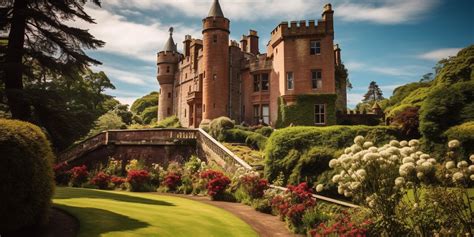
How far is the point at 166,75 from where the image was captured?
48969 mm

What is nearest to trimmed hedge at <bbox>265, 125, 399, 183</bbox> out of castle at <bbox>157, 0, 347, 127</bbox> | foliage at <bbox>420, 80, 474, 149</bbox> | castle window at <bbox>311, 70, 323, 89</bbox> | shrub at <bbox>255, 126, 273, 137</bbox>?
foliage at <bbox>420, 80, 474, 149</bbox>

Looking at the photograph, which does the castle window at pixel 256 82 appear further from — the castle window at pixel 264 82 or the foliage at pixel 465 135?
the foliage at pixel 465 135

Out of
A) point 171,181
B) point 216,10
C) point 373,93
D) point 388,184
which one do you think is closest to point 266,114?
point 216,10

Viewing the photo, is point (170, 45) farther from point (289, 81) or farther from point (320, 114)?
point (320, 114)

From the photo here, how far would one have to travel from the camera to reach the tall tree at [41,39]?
12.8m

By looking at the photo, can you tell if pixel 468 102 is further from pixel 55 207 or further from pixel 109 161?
pixel 109 161

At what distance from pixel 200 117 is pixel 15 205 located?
1209 inches

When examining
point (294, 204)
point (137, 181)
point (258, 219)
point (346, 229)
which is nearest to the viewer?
point (346, 229)

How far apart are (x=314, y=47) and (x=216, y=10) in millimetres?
13365

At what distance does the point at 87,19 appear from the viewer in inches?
591

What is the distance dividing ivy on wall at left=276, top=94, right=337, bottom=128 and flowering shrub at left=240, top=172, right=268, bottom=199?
A: 1510 cm

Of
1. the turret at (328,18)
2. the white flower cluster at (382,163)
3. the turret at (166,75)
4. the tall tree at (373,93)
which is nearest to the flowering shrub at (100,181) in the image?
the white flower cluster at (382,163)

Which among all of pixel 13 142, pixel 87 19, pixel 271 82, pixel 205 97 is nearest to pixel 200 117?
pixel 205 97

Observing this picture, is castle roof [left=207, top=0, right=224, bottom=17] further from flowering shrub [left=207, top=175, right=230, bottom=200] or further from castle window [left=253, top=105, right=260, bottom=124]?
flowering shrub [left=207, top=175, right=230, bottom=200]
